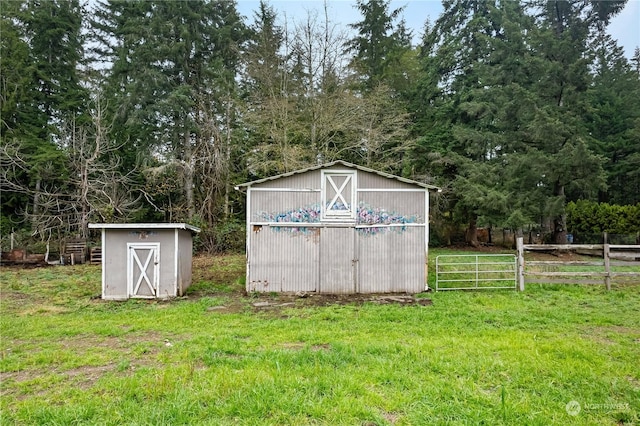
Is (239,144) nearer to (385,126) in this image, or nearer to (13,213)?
(385,126)

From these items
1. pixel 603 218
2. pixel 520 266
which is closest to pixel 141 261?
pixel 520 266

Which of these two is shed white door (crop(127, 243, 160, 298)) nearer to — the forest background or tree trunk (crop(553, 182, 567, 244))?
the forest background

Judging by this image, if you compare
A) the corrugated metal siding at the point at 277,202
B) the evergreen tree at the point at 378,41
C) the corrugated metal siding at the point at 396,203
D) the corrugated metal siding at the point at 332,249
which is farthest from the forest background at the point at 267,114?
the corrugated metal siding at the point at 396,203

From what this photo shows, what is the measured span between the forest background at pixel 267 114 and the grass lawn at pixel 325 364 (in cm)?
1106

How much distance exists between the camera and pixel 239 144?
19328 mm

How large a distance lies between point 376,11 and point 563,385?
78.4ft

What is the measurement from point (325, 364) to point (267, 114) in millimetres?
15404

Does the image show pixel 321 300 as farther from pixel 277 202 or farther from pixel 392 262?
pixel 277 202

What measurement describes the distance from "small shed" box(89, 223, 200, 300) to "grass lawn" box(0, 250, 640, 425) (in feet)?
3.42

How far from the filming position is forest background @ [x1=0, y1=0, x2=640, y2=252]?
1758 centimetres

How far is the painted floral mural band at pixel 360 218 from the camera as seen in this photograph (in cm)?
948

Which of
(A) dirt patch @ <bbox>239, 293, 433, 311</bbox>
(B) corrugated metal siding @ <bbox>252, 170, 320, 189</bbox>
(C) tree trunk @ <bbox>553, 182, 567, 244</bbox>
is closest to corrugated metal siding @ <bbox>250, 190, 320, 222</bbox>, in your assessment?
(B) corrugated metal siding @ <bbox>252, 170, 320, 189</bbox>

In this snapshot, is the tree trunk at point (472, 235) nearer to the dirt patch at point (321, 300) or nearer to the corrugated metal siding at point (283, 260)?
the dirt patch at point (321, 300)

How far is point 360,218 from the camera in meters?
9.54
